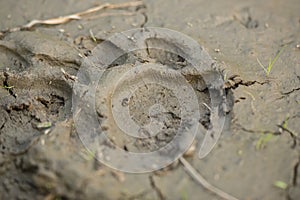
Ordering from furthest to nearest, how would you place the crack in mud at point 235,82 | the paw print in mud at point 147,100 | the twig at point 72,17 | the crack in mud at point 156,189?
the twig at point 72,17
the crack in mud at point 235,82
the paw print in mud at point 147,100
the crack in mud at point 156,189

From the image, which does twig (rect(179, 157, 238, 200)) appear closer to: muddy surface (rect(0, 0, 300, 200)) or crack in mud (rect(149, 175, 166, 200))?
muddy surface (rect(0, 0, 300, 200))

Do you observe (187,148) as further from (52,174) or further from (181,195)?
(52,174)

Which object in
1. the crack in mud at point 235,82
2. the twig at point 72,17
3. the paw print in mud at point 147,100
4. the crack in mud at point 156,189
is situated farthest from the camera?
the twig at point 72,17

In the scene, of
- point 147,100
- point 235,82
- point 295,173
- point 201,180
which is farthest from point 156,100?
point 295,173

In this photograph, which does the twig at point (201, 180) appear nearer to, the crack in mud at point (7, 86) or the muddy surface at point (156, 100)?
the muddy surface at point (156, 100)

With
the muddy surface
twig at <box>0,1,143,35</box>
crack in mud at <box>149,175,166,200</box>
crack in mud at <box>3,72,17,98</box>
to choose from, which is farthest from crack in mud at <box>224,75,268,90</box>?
crack in mud at <box>3,72,17,98</box>

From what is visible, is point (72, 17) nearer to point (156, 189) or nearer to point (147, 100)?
point (147, 100)

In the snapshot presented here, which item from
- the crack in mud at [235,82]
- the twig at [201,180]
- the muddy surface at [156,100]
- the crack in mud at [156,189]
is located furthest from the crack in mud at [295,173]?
the crack in mud at [156,189]
